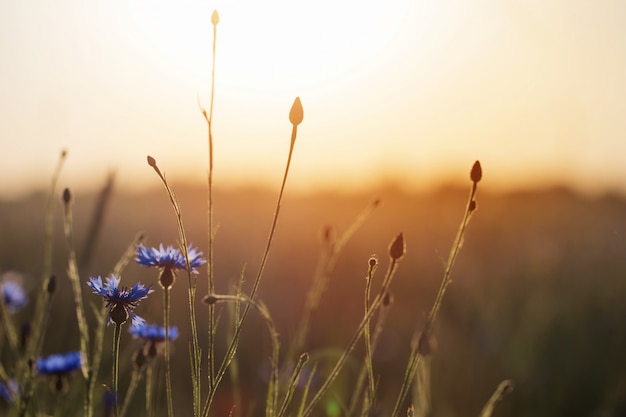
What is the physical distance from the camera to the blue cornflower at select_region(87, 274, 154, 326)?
882mm

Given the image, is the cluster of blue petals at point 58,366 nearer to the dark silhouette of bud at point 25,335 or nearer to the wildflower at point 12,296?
the dark silhouette of bud at point 25,335

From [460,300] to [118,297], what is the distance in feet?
8.14

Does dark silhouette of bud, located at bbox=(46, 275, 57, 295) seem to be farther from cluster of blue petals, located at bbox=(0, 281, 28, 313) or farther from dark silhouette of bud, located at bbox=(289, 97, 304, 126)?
cluster of blue petals, located at bbox=(0, 281, 28, 313)

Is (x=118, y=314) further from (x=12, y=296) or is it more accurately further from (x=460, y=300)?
(x=460, y=300)

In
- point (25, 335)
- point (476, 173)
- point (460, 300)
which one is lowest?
point (460, 300)

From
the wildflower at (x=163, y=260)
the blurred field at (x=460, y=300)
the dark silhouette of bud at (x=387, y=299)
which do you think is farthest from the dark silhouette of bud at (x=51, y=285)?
the dark silhouette of bud at (x=387, y=299)

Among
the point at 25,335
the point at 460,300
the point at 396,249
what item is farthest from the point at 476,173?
the point at 460,300

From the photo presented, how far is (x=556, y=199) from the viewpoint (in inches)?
316

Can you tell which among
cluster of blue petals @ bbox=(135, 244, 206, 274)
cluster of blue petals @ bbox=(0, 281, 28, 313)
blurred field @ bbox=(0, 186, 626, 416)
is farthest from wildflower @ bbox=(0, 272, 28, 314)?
cluster of blue petals @ bbox=(135, 244, 206, 274)

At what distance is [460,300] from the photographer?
321cm

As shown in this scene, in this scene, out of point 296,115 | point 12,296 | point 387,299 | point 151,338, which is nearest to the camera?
point 296,115

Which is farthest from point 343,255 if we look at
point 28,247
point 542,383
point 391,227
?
point 542,383

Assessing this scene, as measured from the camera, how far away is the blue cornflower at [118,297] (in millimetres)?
882

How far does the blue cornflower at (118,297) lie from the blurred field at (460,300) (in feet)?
0.79
